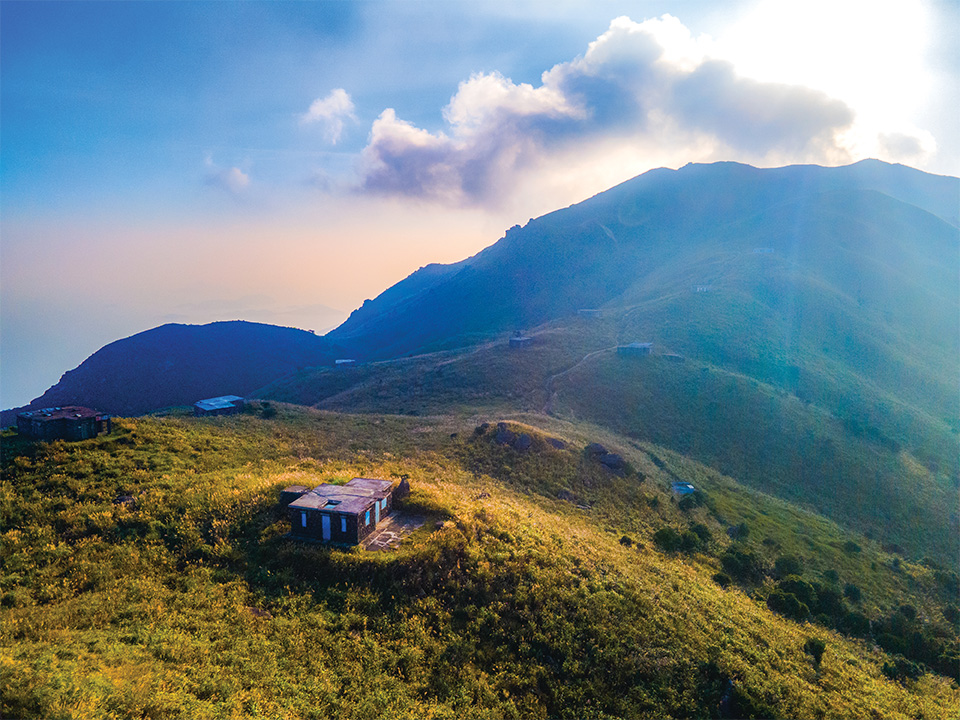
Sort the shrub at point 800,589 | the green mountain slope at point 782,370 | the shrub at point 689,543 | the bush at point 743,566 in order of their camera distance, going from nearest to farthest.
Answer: the shrub at point 800,589
the bush at point 743,566
the shrub at point 689,543
the green mountain slope at point 782,370

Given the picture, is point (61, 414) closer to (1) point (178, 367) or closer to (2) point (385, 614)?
(2) point (385, 614)

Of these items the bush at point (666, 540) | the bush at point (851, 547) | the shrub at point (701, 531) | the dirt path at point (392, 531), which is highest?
the dirt path at point (392, 531)

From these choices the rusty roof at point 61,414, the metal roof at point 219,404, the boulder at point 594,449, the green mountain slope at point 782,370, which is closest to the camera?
the rusty roof at point 61,414

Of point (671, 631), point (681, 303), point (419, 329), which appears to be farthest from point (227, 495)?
point (419, 329)

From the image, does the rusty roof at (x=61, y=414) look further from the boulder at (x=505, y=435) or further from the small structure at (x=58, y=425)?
the boulder at (x=505, y=435)

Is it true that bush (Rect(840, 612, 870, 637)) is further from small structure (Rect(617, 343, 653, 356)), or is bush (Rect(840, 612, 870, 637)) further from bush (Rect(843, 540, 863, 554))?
small structure (Rect(617, 343, 653, 356))

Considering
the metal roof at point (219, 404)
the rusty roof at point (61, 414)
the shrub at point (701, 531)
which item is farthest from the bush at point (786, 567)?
the metal roof at point (219, 404)

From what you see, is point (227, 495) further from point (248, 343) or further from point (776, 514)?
point (248, 343)
